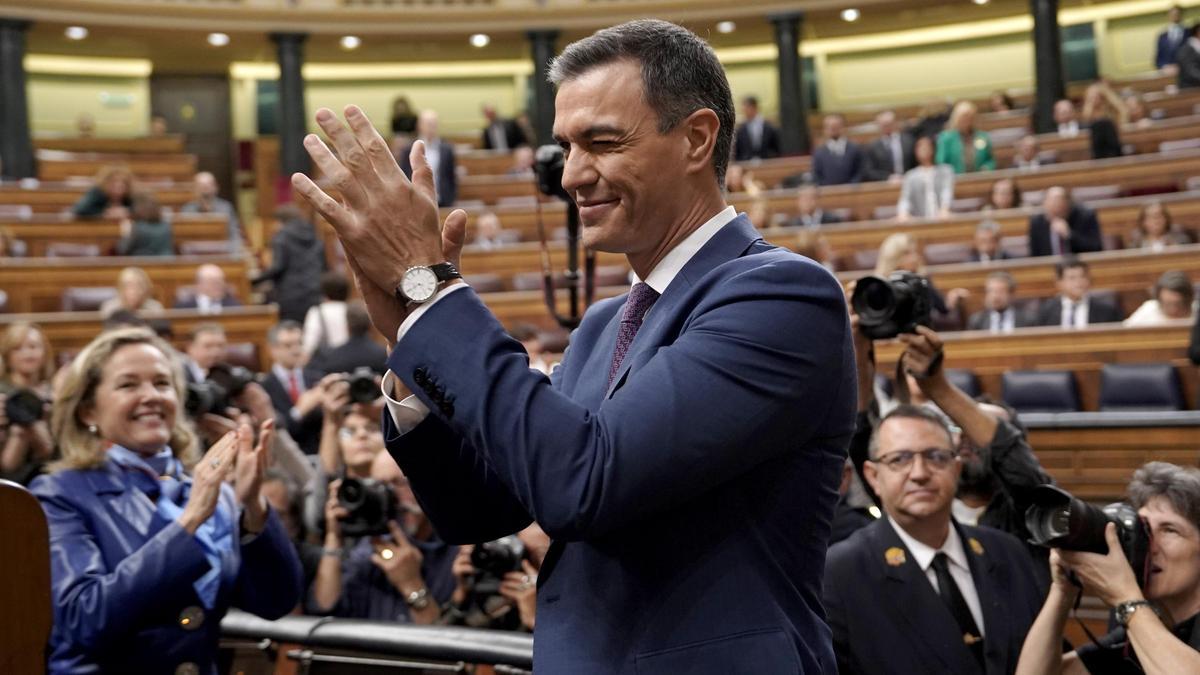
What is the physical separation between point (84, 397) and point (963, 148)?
27.0 ft

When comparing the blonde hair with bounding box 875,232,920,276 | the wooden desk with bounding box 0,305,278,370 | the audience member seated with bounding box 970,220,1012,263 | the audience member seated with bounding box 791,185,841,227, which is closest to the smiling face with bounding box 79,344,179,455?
the blonde hair with bounding box 875,232,920,276

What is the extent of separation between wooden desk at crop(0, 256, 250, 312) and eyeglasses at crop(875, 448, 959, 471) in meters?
6.57

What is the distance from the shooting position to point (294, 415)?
4914 mm

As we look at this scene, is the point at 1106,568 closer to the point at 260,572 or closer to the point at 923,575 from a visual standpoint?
the point at 923,575

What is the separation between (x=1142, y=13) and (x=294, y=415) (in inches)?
489

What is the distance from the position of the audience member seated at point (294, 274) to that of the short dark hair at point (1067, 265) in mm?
4398

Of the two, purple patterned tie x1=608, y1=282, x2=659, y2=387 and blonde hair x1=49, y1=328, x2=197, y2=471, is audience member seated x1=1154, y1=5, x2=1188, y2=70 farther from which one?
purple patterned tie x1=608, y1=282, x2=659, y2=387

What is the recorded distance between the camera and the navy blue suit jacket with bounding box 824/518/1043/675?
2.21 metres

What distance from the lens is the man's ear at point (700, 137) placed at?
1.20 m

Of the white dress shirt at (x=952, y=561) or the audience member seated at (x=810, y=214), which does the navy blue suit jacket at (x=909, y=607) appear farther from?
the audience member seated at (x=810, y=214)

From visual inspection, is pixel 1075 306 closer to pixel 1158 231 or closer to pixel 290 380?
pixel 1158 231

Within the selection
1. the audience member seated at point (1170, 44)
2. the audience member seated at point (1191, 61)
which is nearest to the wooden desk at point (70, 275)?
the audience member seated at point (1191, 61)

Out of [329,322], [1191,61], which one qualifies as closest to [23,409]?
[329,322]

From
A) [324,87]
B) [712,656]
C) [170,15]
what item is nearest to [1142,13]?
[324,87]
